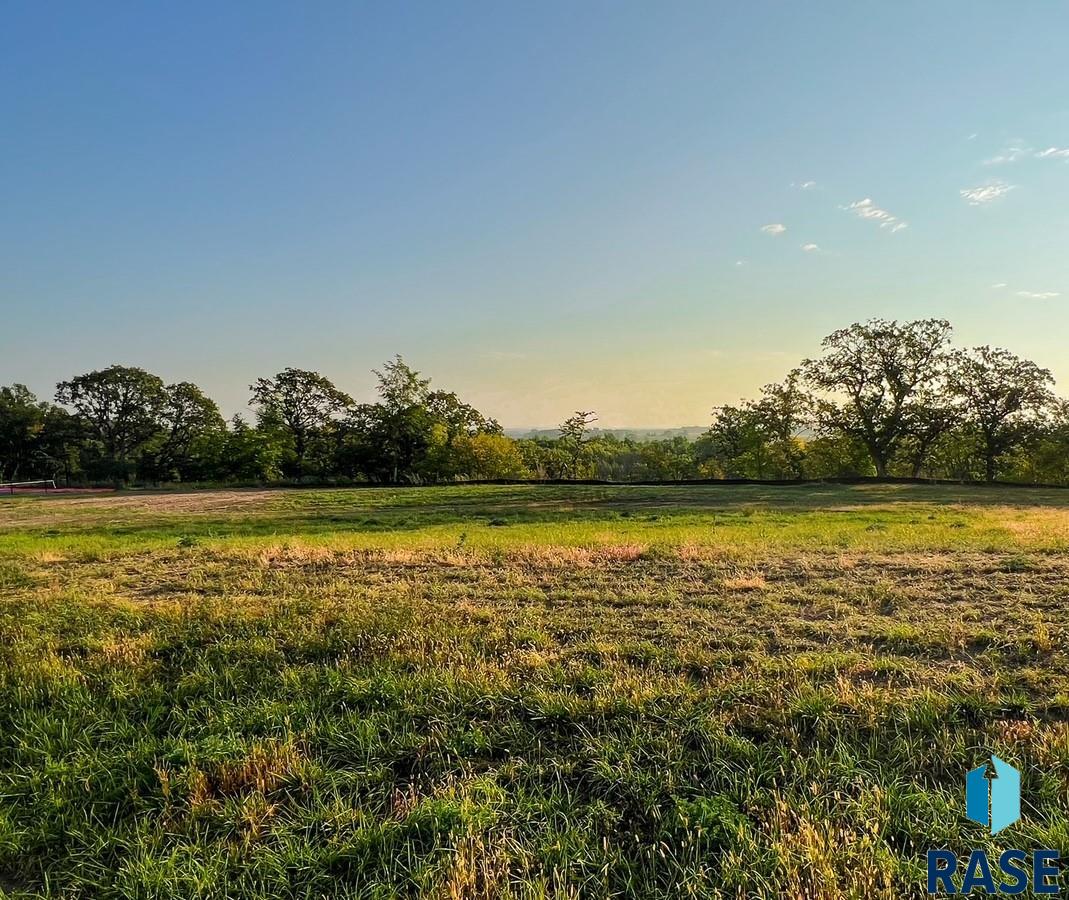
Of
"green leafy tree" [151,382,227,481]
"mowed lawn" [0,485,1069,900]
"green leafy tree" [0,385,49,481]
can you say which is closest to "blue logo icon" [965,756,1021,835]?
"mowed lawn" [0,485,1069,900]

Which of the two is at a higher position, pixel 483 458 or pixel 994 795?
pixel 483 458

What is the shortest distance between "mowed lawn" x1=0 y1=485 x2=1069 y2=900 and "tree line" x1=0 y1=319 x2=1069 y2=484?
5044cm

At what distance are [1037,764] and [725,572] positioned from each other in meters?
5.97

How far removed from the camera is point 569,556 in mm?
10984

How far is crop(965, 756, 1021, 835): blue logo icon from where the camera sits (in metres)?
3.10

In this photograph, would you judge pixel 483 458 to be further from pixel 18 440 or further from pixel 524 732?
pixel 18 440

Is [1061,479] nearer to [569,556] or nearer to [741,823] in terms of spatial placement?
[569,556]

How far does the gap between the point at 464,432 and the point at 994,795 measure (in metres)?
67.6

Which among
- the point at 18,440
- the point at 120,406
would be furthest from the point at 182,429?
the point at 18,440

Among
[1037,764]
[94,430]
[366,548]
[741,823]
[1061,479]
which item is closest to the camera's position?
[741,823]

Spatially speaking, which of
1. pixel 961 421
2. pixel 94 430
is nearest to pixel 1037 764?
pixel 961 421

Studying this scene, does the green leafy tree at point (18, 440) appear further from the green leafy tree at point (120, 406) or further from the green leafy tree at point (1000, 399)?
the green leafy tree at point (1000, 399)

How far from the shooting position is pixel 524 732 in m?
4.16

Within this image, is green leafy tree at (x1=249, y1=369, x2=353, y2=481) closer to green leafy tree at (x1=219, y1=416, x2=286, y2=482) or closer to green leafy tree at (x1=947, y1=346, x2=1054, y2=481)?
green leafy tree at (x1=219, y1=416, x2=286, y2=482)
